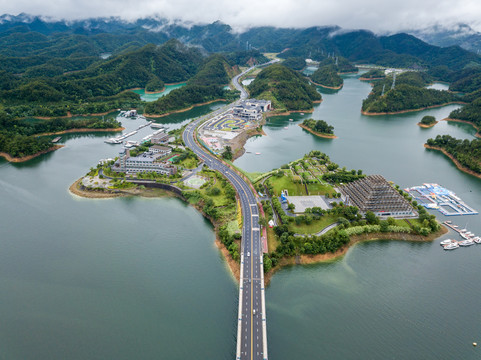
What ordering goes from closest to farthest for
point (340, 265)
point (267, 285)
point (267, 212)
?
1. point (267, 285)
2. point (340, 265)
3. point (267, 212)

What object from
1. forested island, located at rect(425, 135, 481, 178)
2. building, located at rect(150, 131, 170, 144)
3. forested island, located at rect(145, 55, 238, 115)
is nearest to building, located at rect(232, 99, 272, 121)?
forested island, located at rect(145, 55, 238, 115)

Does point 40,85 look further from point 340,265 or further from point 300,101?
point 340,265

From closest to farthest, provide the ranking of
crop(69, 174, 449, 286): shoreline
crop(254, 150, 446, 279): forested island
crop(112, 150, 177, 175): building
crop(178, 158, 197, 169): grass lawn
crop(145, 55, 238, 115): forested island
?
crop(69, 174, 449, 286): shoreline < crop(254, 150, 446, 279): forested island < crop(112, 150, 177, 175): building < crop(178, 158, 197, 169): grass lawn < crop(145, 55, 238, 115): forested island

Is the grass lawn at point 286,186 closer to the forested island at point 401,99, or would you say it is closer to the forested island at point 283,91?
the forested island at point 283,91

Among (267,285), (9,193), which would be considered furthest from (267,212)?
(9,193)

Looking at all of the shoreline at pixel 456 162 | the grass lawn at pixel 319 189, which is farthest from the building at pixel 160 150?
the shoreline at pixel 456 162

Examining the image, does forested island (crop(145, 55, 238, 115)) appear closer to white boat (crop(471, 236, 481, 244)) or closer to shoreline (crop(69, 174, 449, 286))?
shoreline (crop(69, 174, 449, 286))

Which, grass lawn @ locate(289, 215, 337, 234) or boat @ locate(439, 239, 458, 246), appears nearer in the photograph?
grass lawn @ locate(289, 215, 337, 234)

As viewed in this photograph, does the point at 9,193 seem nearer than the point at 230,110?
Yes
